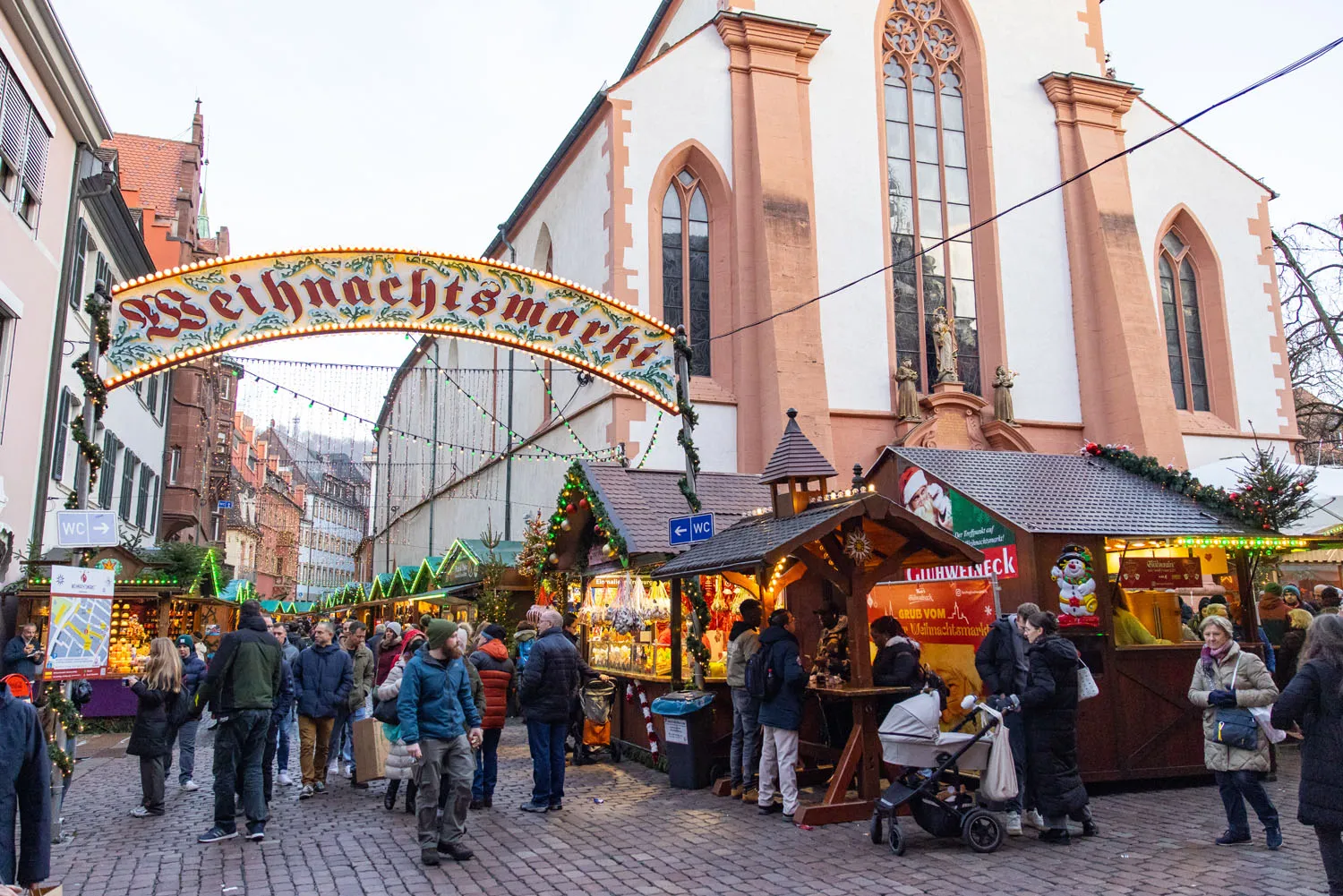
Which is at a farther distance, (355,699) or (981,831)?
(355,699)

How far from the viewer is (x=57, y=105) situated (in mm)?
16156

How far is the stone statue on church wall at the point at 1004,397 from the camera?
22.4 meters

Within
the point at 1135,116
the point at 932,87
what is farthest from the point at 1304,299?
the point at 932,87

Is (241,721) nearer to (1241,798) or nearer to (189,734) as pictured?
(189,734)

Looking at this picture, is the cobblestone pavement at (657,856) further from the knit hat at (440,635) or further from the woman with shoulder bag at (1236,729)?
the knit hat at (440,635)

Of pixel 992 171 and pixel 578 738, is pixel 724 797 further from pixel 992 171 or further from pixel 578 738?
pixel 992 171

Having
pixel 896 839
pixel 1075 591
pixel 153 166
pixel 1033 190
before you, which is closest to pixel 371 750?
pixel 896 839

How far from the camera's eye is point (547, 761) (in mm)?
9492

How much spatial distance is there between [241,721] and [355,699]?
111 inches

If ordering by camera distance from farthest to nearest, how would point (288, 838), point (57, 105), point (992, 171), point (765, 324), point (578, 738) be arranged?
point (992, 171) → point (765, 324) → point (57, 105) → point (578, 738) → point (288, 838)

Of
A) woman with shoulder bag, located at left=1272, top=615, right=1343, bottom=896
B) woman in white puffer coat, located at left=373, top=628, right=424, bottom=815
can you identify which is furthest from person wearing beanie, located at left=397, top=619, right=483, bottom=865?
woman with shoulder bag, located at left=1272, top=615, right=1343, bottom=896

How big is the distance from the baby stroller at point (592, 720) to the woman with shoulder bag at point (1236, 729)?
7.00 m

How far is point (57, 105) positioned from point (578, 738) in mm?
12741

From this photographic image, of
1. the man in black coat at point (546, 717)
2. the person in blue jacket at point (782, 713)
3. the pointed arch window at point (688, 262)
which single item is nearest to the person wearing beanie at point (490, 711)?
the man in black coat at point (546, 717)
